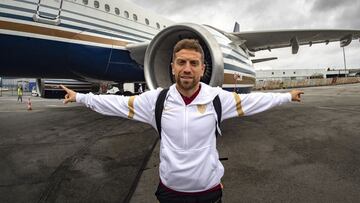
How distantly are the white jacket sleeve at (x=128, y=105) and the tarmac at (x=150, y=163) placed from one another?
1.51 metres

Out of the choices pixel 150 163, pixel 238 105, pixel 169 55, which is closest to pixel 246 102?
pixel 238 105

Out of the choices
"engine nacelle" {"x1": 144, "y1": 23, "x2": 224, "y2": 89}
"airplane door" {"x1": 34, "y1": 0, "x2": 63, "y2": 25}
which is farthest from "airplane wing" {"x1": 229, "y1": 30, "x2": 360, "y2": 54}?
"airplane door" {"x1": 34, "y1": 0, "x2": 63, "y2": 25}

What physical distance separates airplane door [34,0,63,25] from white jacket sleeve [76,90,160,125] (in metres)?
5.09

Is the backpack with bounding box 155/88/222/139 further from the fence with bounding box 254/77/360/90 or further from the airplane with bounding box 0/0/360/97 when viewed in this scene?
the fence with bounding box 254/77/360/90

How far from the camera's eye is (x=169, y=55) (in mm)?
6406

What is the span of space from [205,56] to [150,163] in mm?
2699

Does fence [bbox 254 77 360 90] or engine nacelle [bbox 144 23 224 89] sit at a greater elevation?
fence [bbox 254 77 360 90]

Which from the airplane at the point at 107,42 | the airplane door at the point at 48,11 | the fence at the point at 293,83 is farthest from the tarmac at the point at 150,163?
the fence at the point at 293,83

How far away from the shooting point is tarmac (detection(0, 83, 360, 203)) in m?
3.26

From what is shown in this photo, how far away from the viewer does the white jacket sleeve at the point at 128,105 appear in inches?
75.0

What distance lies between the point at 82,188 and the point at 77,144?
2.23m

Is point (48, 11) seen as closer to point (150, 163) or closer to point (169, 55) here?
point (169, 55)

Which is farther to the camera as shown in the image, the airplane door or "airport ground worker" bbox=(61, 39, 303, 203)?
the airplane door

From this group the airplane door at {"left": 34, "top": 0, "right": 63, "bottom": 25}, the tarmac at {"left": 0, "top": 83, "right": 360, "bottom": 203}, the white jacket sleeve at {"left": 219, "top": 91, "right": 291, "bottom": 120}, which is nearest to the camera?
the white jacket sleeve at {"left": 219, "top": 91, "right": 291, "bottom": 120}
